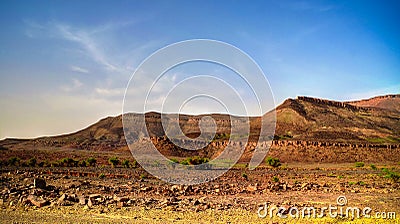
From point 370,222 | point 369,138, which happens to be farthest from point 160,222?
point 369,138

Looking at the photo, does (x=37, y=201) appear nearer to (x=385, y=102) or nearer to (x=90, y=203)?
(x=90, y=203)

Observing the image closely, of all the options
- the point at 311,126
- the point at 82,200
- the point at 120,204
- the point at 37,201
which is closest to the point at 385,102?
the point at 311,126

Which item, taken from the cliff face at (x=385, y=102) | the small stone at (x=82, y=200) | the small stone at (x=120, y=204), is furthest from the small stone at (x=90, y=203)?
the cliff face at (x=385, y=102)

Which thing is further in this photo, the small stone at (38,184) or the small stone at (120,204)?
the small stone at (38,184)

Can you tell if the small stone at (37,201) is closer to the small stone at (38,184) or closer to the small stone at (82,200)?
the small stone at (82,200)

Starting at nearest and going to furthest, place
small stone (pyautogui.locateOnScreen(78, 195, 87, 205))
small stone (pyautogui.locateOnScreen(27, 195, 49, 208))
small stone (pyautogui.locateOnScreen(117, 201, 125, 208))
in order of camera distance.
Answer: small stone (pyautogui.locateOnScreen(27, 195, 49, 208)) → small stone (pyautogui.locateOnScreen(117, 201, 125, 208)) → small stone (pyautogui.locateOnScreen(78, 195, 87, 205))

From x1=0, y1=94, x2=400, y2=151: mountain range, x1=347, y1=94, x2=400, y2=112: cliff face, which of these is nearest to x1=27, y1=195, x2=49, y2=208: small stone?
x1=0, y1=94, x2=400, y2=151: mountain range

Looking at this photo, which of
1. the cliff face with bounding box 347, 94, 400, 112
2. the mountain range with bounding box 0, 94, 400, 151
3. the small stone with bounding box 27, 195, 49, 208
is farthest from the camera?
the cliff face with bounding box 347, 94, 400, 112

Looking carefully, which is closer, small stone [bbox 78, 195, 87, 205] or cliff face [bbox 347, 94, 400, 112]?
small stone [bbox 78, 195, 87, 205]

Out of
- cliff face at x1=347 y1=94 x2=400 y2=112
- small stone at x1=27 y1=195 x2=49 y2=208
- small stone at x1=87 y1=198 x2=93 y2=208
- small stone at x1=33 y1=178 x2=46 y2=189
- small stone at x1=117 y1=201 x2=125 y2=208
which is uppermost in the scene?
cliff face at x1=347 y1=94 x2=400 y2=112

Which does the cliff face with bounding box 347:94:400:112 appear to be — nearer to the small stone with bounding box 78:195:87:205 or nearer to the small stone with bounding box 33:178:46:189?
the small stone with bounding box 33:178:46:189

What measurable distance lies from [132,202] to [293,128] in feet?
299

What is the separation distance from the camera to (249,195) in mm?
18875

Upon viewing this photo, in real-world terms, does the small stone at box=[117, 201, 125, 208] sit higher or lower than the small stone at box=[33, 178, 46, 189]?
lower
